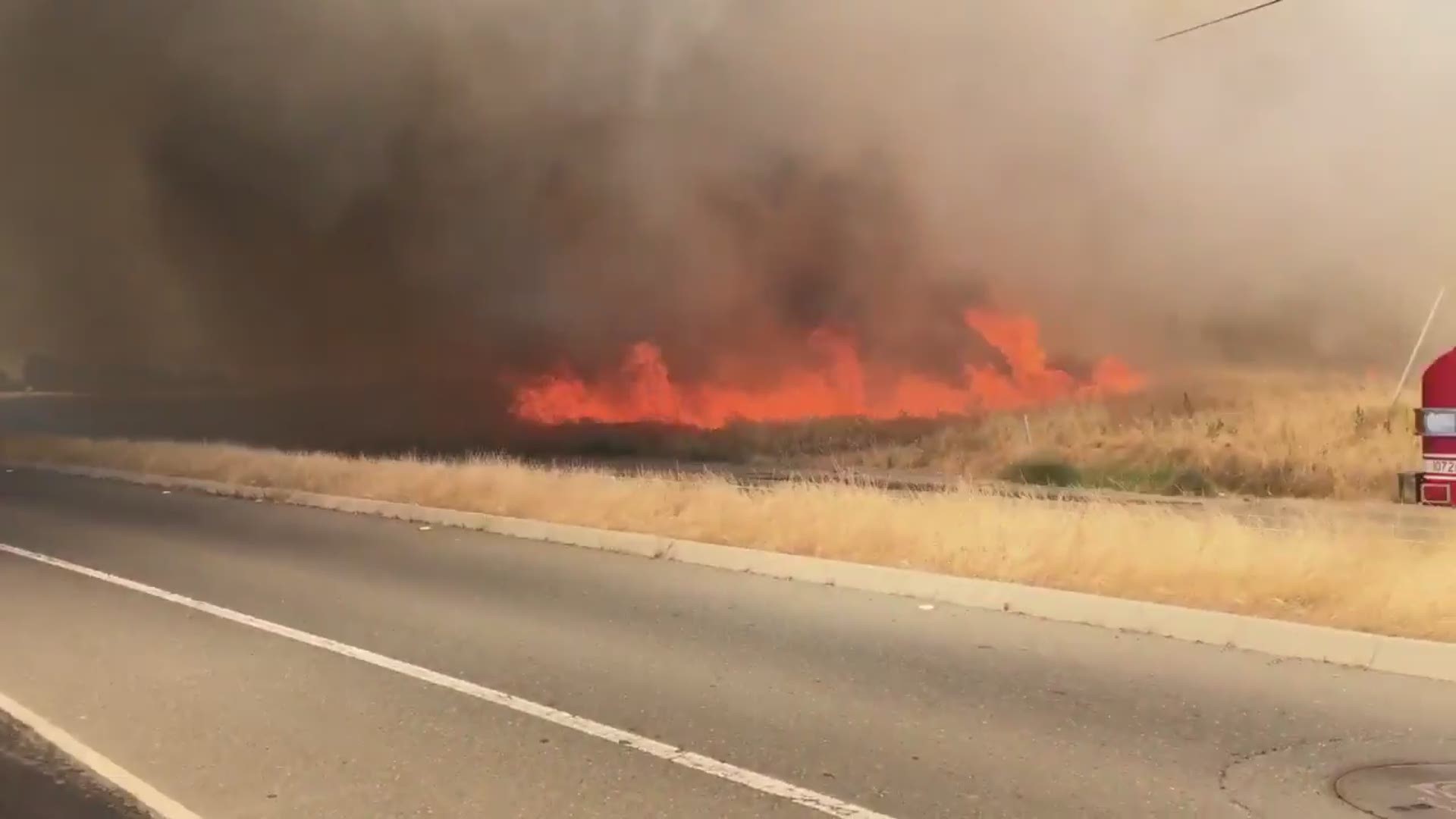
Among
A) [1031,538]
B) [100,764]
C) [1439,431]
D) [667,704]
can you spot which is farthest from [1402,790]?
[1439,431]

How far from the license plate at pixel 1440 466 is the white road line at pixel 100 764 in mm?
11549

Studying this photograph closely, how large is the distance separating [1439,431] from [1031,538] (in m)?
5.41

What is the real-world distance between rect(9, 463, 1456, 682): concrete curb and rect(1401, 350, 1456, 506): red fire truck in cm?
604

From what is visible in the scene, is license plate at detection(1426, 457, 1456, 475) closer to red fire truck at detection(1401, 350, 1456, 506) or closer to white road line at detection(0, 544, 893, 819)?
red fire truck at detection(1401, 350, 1456, 506)

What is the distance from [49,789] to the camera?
182 inches

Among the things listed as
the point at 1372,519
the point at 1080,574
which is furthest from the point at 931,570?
the point at 1372,519

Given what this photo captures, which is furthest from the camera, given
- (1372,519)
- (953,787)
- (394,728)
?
(1372,519)

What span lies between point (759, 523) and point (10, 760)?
6.32 m

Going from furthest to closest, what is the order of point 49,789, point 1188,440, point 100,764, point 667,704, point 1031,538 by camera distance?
point 1188,440 < point 1031,538 < point 667,704 < point 100,764 < point 49,789

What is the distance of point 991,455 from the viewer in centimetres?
1902

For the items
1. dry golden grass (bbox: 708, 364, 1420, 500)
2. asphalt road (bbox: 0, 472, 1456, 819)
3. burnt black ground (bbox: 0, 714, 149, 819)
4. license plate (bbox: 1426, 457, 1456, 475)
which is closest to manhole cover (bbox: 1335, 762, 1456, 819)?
asphalt road (bbox: 0, 472, 1456, 819)

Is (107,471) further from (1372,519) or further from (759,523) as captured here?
(1372,519)

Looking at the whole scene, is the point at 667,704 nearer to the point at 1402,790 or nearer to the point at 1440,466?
the point at 1402,790

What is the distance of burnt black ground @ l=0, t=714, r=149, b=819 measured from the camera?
4340mm
